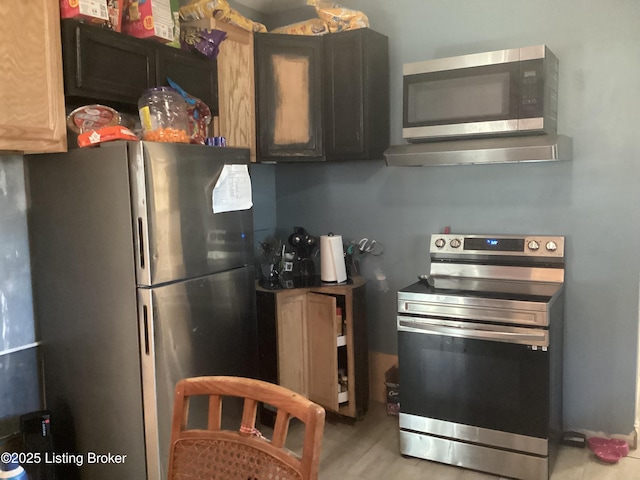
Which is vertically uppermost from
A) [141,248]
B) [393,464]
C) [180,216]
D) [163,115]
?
[163,115]

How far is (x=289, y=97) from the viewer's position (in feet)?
10.1

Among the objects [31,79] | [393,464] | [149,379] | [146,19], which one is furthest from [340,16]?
[393,464]

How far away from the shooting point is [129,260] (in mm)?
2104

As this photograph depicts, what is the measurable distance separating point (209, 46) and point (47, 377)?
1.62 meters

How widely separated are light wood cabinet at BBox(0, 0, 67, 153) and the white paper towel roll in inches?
56.5

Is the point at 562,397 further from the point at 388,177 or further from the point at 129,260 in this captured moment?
the point at 129,260

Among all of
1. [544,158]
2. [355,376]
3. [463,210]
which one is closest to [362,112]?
[463,210]

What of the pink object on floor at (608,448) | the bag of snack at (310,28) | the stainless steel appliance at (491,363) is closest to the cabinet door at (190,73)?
the bag of snack at (310,28)

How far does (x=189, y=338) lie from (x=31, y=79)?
1.10 metres

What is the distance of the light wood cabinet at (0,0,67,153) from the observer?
1944 millimetres

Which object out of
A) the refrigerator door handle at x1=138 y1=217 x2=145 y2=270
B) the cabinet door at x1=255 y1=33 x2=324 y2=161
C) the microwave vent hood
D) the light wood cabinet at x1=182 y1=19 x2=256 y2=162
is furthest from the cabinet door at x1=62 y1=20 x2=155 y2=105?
the microwave vent hood

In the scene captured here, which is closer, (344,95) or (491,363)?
(491,363)

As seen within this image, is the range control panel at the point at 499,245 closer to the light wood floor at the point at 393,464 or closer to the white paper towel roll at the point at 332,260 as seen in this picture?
the white paper towel roll at the point at 332,260

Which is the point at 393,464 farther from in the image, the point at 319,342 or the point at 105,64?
the point at 105,64
